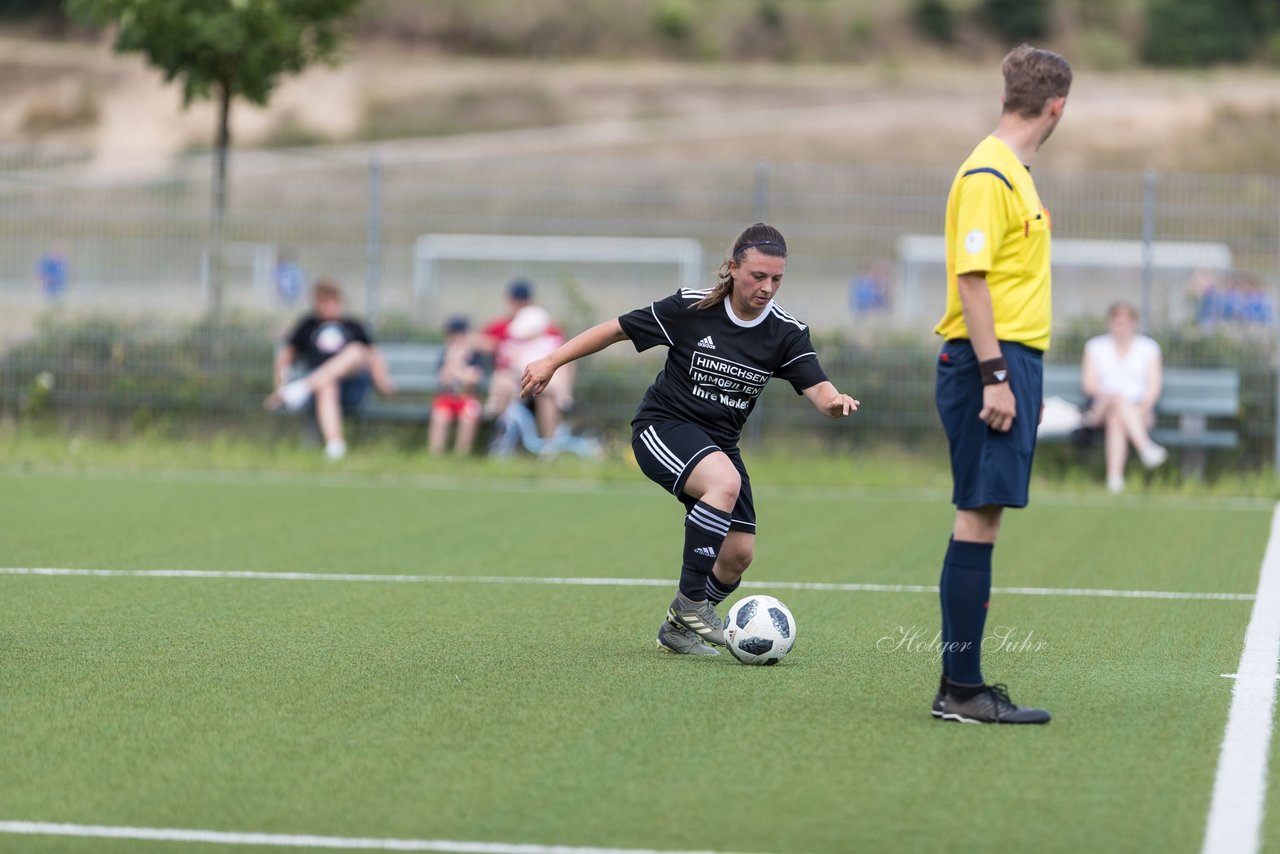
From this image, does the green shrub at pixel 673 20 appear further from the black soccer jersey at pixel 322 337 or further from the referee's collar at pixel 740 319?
the referee's collar at pixel 740 319

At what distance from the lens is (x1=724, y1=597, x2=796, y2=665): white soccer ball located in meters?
6.53

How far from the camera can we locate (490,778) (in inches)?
187

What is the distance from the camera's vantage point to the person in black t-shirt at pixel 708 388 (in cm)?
659

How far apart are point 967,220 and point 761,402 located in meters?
10.8

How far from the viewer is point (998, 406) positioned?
5195 millimetres

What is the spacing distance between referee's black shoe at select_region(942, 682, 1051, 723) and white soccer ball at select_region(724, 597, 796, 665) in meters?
1.08

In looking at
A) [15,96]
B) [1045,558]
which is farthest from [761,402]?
[15,96]

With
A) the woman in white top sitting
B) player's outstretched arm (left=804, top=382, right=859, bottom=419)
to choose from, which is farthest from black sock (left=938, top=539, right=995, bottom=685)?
the woman in white top sitting

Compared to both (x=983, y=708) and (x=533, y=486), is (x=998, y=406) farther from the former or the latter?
(x=533, y=486)

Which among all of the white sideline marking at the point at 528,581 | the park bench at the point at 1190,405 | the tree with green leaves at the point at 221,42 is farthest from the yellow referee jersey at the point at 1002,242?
the tree with green leaves at the point at 221,42

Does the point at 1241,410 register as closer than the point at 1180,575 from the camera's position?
No

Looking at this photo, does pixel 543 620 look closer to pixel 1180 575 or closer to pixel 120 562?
pixel 120 562

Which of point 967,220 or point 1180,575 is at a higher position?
point 967,220

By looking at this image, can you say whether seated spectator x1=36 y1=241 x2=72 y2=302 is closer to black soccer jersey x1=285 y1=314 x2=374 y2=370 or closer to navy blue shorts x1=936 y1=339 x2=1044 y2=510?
black soccer jersey x1=285 y1=314 x2=374 y2=370
